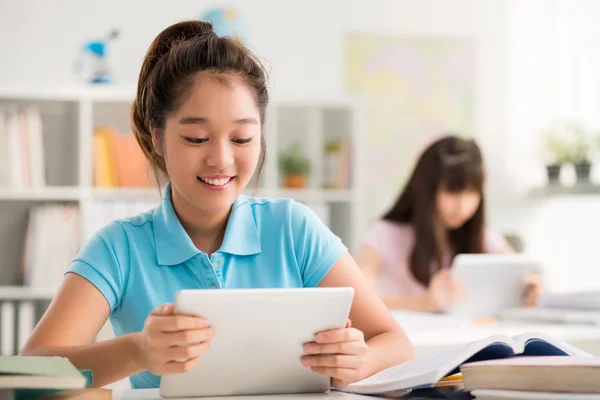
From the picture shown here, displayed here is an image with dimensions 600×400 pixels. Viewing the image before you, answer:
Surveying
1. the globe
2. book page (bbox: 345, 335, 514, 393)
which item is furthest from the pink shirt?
book page (bbox: 345, 335, 514, 393)

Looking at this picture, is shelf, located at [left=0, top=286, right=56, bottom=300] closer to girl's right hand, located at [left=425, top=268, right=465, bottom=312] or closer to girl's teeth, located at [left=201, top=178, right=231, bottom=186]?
girl's right hand, located at [left=425, top=268, right=465, bottom=312]

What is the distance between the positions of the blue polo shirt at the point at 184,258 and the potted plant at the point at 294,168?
8.42 ft

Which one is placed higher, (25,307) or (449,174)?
(449,174)

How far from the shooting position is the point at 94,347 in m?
1.15

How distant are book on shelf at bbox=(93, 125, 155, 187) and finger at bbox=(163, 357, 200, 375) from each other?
9.71ft

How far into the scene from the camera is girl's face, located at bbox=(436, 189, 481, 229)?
301cm

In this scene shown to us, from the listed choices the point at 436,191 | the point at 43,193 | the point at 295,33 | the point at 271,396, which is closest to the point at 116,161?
the point at 43,193

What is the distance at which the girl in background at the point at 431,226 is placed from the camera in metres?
3.03

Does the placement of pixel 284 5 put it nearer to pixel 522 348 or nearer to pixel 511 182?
pixel 511 182

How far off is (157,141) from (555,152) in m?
3.54

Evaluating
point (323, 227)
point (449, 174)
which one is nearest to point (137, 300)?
point (323, 227)

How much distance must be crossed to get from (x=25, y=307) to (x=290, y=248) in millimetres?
2620

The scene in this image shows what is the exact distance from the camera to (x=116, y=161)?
3.90 m

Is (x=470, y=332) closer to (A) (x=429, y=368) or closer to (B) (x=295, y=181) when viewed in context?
(A) (x=429, y=368)
